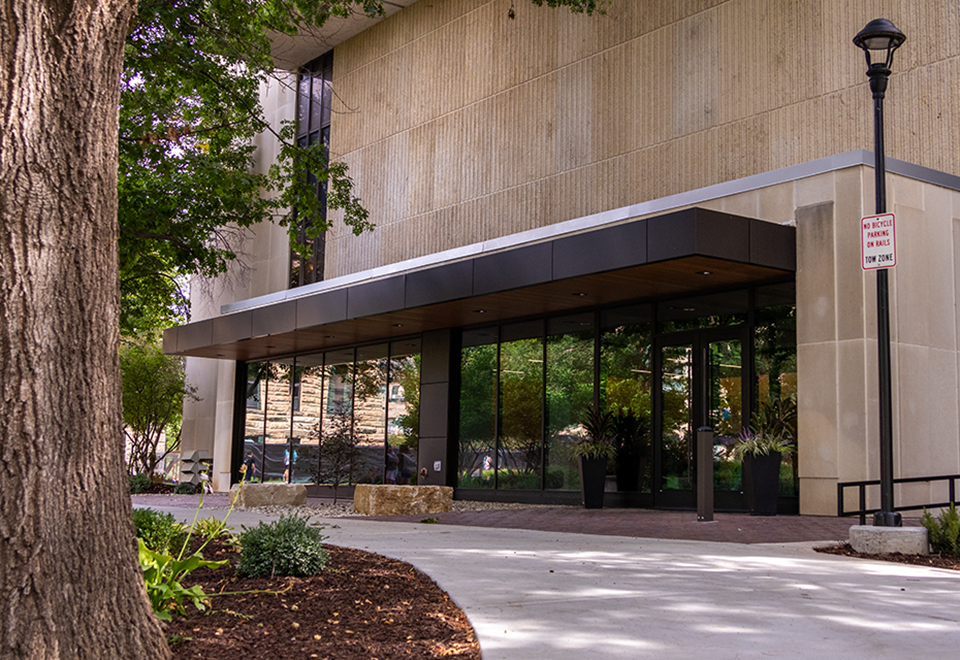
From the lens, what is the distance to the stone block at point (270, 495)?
16297 millimetres

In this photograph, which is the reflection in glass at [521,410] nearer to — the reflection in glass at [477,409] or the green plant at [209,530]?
the reflection in glass at [477,409]

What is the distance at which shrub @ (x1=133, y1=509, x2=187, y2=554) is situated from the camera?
25.1ft

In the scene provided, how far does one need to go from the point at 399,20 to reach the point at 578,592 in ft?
69.5

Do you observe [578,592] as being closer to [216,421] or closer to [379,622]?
[379,622]

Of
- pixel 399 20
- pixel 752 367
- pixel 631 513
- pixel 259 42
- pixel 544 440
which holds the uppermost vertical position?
pixel 399 20

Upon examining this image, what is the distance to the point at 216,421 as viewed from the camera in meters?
29.0

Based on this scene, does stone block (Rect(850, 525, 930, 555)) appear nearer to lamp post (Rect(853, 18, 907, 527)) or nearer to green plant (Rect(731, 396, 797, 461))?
lamp post (Rect(853, 18, 907, 527))

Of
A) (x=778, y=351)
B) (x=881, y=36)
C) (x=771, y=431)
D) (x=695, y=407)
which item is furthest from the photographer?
(x=695, y=407)

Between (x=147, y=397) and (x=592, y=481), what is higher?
(x=147, y=397)

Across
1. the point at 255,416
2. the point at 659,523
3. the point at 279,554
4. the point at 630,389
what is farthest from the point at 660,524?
the point at 255,416

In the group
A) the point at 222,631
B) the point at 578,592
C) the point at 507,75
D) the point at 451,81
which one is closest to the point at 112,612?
the point at 222,631

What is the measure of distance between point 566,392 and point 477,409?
9.46 ft

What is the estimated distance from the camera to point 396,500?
581 inches

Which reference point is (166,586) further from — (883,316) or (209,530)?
(883,316)
